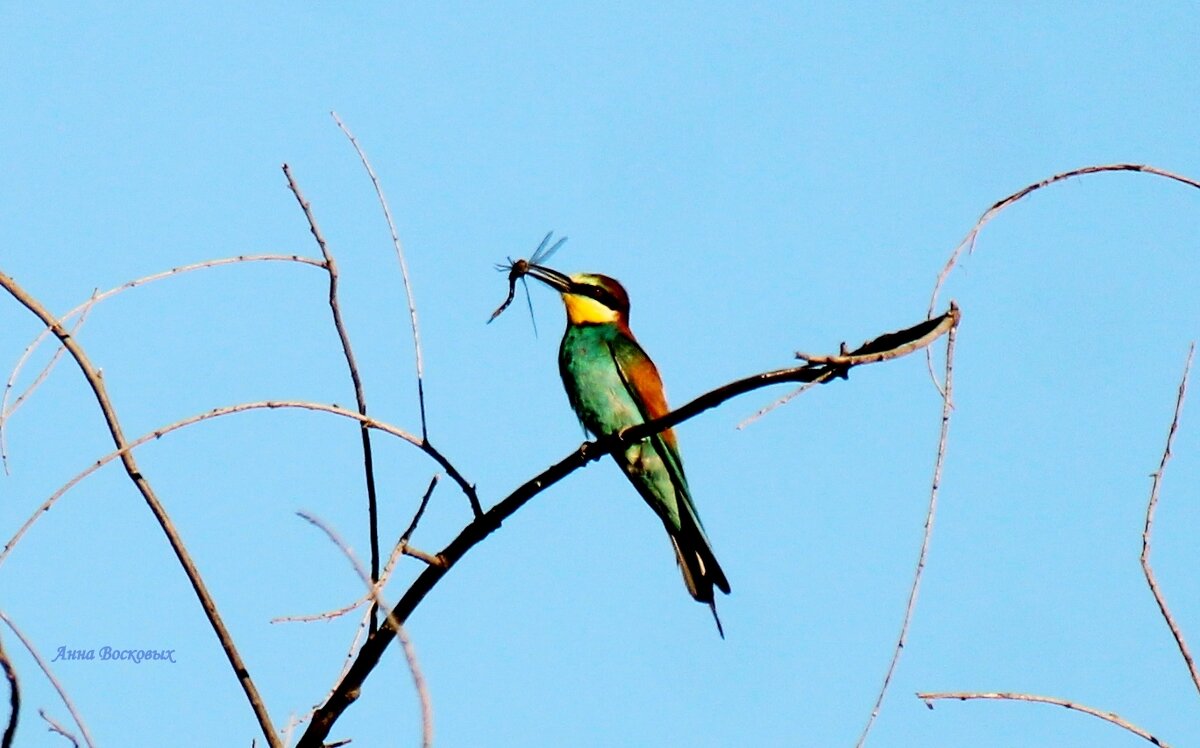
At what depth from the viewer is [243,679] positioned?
7.36 feet

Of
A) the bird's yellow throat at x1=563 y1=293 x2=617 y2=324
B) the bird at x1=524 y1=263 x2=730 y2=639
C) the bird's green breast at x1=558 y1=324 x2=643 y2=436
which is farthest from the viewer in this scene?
the bird's yellow throat at x1=563 y1=293 x2=617 y2=324

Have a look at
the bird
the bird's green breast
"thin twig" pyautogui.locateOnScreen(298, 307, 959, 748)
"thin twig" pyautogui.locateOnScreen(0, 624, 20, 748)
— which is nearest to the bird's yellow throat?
the bird

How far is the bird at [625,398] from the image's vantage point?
4.56m

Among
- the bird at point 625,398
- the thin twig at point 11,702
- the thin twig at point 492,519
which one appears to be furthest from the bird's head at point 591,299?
the thin twig at point 11,702

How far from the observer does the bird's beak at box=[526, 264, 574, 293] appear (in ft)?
16.9

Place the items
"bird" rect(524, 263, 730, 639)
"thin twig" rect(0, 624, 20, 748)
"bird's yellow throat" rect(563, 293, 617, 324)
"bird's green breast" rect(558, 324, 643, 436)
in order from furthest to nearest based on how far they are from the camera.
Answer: "bird's yellow throat" rect(563, 293, 617, 324), "bird's green breast" rect(558, 324, 643, 436), "bird" rect(524, 263, 730, 639), "thin twig" rect(0, 624, 20, 748)

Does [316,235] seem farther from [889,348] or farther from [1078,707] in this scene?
[1078,707]

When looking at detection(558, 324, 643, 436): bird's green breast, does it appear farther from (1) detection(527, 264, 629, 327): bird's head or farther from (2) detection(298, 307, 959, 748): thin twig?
(2) detection(298, 307, 959, 748): thin twig

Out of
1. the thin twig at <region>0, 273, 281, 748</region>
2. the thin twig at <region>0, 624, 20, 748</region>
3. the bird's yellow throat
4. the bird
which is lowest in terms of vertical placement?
the thin twig at <region>0, 624, 20, 748</region>

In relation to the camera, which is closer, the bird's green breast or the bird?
the bird

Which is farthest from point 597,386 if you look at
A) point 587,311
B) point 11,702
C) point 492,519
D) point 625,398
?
point 11,702

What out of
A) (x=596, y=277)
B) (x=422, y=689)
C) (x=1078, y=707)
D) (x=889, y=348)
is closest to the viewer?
(x=422, y=689)

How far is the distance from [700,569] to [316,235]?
7.66 ft

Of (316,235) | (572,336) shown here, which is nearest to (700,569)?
(572,336)
